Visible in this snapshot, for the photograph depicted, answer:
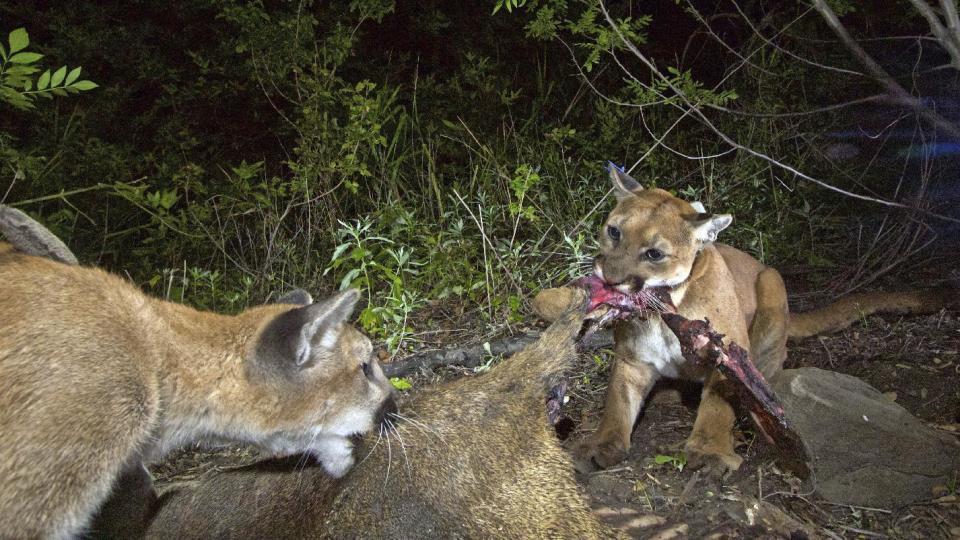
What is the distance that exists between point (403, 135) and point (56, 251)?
14.7ft

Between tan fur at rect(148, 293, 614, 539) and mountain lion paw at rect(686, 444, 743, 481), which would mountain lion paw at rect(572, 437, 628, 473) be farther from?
tan fur at rect(148, 293, 614, 539)

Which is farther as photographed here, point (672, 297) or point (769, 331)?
point (769, 331)

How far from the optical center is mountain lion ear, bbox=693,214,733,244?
4.82m

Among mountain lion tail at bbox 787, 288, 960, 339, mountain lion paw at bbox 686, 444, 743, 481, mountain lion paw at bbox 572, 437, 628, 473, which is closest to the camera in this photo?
mountain lion paw at bbox 686, 444, 743, 481

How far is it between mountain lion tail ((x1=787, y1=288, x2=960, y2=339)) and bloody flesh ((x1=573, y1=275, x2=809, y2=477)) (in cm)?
152

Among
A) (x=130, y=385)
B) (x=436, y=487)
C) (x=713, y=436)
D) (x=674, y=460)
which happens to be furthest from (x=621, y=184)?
(x=130, y=385)

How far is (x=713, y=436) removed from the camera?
4.55m

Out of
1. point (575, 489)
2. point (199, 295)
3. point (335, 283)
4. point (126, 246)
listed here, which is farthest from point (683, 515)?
point (126, 246)

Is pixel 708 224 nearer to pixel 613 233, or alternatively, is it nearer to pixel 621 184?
pixel 613 233

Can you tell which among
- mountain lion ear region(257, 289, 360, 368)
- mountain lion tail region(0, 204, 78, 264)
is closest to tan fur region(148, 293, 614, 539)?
mountain lion ear region(257, 289, 360, 368)

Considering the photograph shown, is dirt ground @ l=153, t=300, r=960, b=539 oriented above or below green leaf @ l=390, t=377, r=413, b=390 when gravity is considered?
above

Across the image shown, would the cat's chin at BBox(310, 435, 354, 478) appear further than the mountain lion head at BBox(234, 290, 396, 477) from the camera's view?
No

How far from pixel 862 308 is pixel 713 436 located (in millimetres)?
2057

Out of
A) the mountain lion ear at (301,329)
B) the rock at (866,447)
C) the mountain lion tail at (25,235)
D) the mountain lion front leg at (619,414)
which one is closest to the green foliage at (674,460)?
the mountain lion front leg at (619,414)
